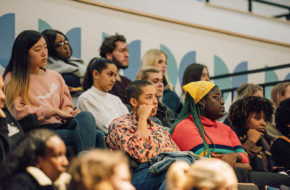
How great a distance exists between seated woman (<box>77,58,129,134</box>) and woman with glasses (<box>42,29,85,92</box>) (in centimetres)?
33

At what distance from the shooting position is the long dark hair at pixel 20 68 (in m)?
3.61

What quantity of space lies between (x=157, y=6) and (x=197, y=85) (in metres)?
2.61

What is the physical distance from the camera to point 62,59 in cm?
483

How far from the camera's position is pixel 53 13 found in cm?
552

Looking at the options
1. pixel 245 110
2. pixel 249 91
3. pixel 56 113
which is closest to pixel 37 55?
pixel 56 113

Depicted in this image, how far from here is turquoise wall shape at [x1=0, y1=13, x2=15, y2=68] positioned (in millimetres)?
5086

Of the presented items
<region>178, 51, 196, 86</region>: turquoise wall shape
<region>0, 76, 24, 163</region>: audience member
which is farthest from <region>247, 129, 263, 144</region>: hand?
<region>178, 51, 196, 86</region>: turquoise wall shape

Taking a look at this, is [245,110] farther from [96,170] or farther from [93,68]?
[96,170]

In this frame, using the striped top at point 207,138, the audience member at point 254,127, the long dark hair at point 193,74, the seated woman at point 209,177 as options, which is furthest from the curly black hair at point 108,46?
the seated woman at point 209,177

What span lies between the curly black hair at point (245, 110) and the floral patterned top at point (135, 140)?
89 centimetres

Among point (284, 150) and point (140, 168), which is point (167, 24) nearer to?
point (284, 150)

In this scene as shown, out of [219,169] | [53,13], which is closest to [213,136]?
[219,169]

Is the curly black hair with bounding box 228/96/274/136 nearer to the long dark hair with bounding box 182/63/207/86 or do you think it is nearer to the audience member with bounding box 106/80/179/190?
the audience member with bounding box 106/80/179/190

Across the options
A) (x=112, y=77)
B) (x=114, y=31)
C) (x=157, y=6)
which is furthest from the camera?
(x=157, y=6)
